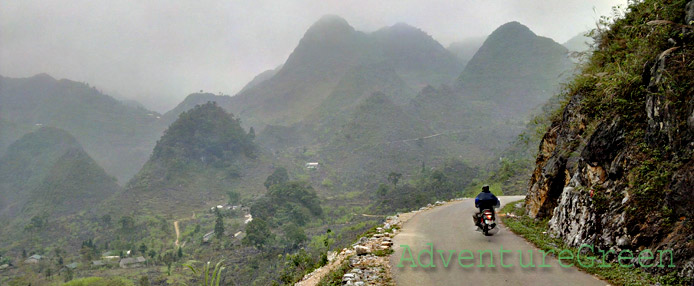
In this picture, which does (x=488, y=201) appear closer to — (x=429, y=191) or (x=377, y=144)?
(x=429, y=191)

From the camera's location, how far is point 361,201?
2904 inches

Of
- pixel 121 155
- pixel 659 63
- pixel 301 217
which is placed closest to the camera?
pixel 659 63

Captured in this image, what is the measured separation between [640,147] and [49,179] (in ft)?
488

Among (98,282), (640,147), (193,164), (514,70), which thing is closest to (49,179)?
(193,164)

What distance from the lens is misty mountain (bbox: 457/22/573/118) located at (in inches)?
5950

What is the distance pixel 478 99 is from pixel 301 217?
124967mm

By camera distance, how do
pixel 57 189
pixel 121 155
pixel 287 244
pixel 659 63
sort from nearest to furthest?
1. pixel 659 63
2. pixel 287 244
3. pixel 57 189
4. pixel 121 155

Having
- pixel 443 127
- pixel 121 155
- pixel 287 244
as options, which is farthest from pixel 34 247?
pixel 121 155

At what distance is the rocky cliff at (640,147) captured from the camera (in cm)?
599

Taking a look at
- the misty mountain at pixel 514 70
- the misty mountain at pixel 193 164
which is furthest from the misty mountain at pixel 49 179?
the misty mountain at pixel 514 70

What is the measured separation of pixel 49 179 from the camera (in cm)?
11175

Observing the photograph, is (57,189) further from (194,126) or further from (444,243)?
(444,243)

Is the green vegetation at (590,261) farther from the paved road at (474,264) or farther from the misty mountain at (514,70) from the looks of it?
the misty mountain at (514,70)

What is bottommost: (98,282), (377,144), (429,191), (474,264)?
(98,282)
